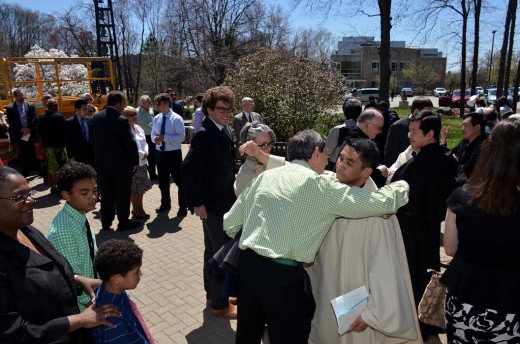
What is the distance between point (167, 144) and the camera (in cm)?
720

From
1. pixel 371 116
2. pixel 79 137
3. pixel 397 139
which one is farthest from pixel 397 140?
pixel 79 137

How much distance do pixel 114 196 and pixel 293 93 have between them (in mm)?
5521

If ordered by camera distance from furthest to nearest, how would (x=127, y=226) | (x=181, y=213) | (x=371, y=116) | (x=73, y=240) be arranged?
(x=181, y=213) < (x=127, y=226) < (x=371, y=116) < (x=73, y=240)

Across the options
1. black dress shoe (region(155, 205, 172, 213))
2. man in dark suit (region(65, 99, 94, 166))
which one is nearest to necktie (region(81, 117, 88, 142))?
man in dark suit (region(65, 99, 94, 166))

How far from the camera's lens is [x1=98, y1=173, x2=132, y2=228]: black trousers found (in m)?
6.13

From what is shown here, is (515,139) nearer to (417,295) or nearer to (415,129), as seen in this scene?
(415,129)

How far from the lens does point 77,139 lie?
7656mm

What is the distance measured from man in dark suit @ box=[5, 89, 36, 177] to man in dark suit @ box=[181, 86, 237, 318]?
796 cm

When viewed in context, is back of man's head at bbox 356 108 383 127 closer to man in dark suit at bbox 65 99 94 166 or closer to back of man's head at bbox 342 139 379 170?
back of man's head at bbox 342 139 379 170

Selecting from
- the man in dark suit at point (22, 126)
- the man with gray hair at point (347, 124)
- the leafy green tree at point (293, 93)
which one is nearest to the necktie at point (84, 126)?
the man in dark suit at point (22, 126)

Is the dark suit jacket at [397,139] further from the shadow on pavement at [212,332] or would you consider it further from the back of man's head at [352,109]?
the shadow on pavement at [212,332]

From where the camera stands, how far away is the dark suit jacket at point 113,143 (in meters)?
5.82

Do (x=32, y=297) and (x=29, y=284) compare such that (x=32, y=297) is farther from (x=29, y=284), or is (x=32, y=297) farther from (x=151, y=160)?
(x=151, y=160)

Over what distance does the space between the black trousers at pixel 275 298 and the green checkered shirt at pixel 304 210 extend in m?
0.11
